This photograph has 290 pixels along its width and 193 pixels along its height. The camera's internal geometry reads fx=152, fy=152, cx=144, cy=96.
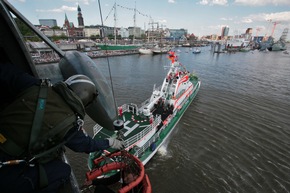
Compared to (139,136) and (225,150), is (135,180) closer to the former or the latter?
(139,136)

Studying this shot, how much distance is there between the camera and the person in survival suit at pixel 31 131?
5.18 ft

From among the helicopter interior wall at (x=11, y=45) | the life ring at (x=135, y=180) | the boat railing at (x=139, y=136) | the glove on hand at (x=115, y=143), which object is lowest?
the boat railing at (x=139, y=136)

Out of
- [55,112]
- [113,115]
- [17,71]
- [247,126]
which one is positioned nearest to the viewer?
[55,112]

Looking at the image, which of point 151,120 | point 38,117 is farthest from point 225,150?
point 38,117

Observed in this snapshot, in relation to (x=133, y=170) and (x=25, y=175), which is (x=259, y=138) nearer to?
(x=133, y=170)

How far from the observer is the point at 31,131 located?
1552 millimetres

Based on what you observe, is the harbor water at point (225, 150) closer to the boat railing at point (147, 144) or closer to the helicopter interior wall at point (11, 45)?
the boat railing at point (147, 144)

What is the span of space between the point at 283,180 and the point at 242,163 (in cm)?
246

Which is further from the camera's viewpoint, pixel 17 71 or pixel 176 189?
pixel 176 189

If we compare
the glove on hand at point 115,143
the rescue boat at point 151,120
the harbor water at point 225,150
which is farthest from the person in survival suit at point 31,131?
the rescue boat at point 151,120

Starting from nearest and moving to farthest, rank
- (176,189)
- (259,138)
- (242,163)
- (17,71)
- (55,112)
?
(55,112) → (17,71) → (176,189) → (242,163) → (259,138)

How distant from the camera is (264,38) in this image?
5989 inches

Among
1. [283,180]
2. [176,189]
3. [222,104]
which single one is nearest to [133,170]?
[176,189]

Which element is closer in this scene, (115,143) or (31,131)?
(31,131)
